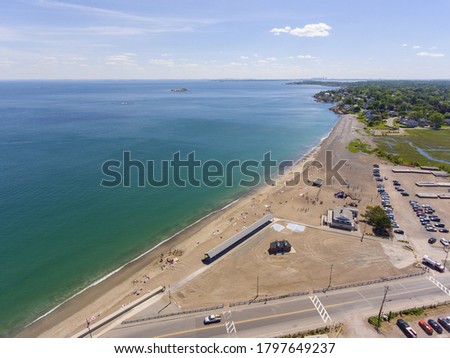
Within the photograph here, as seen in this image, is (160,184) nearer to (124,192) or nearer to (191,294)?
(124,192)

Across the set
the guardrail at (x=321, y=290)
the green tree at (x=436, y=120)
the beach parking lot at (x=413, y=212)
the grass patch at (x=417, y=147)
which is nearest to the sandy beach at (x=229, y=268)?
the guardrail at (x=321, y=290)

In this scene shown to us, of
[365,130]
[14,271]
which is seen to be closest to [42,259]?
[14,271]

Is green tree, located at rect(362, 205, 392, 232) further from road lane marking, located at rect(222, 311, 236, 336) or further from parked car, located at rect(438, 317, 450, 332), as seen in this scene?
road lane marking, located at rect(222, 311, 236, 336)

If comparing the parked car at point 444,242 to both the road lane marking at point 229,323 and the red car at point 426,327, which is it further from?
the road lane marking at point 229,323

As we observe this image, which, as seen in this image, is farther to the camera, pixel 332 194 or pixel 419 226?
pixel 332 194

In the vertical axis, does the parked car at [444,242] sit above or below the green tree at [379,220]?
below

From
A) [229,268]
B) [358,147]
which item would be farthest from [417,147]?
[229,268]
